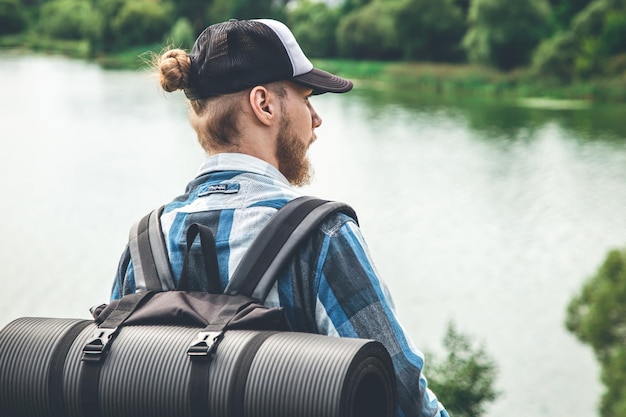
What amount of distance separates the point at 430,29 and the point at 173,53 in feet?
165

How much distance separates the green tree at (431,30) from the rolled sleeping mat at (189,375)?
50.1 metres

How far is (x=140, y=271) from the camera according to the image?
4.67 feet

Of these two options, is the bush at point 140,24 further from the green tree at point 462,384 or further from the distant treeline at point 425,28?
the green tree at point 462,384

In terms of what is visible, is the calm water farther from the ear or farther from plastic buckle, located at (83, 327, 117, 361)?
plastic buckle, located at (83, 327, 117, 361)

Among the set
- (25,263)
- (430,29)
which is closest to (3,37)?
(430,29)

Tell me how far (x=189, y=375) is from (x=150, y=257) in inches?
11.5

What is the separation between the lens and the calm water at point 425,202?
16.3 meters

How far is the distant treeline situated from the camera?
42.2m

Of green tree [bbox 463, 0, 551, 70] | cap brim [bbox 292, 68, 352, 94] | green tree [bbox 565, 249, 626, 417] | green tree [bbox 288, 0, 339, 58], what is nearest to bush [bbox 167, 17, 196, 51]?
green tree [bbox 288, 0, 339, 58]

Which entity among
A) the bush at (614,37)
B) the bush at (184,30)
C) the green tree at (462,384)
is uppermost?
the bush at (184,30)

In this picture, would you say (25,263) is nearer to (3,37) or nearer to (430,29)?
(430,29)

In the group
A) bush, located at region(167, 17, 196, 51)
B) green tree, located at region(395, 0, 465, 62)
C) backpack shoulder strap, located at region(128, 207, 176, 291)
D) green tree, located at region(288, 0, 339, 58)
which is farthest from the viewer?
bush, located at region(167, 17, 196, 51)

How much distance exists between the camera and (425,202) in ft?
79.2

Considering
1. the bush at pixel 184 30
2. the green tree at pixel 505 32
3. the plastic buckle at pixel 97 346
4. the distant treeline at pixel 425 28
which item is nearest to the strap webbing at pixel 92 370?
the plastic buckle at pixel 97 346
